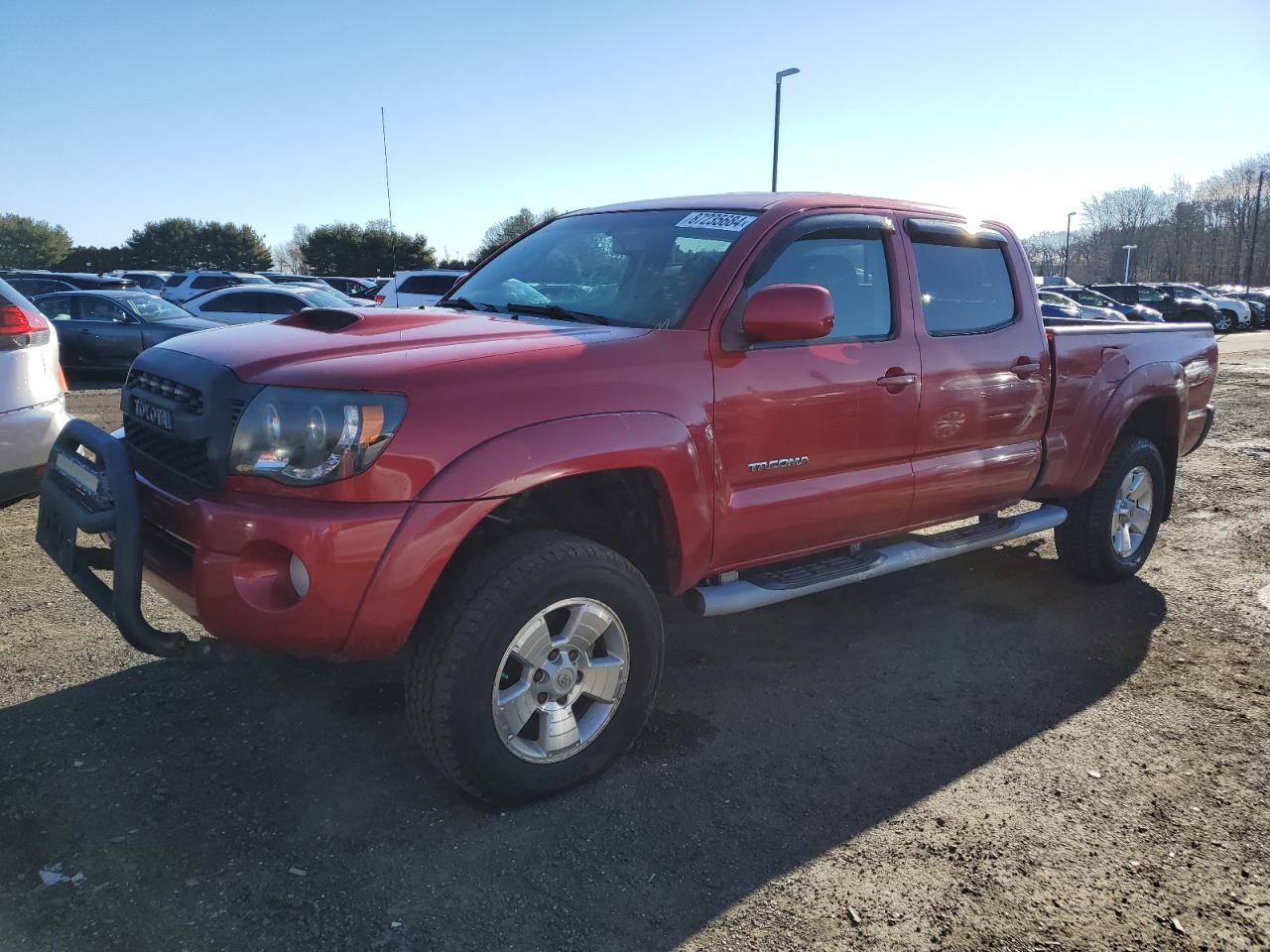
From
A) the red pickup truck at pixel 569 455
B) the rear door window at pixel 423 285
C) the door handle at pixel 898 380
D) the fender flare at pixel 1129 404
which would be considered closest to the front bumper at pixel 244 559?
the red pickup truck at pixel 569 455

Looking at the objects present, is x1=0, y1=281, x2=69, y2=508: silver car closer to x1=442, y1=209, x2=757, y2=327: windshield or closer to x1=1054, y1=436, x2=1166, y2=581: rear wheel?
x1=442, y1=209, x2=757, y2=327: windshield

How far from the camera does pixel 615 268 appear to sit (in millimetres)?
3658

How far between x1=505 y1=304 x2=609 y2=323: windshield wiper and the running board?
1.07 metres

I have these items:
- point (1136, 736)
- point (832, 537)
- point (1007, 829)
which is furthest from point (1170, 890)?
point (832, 537)

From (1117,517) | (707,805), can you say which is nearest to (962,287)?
(1117,517)

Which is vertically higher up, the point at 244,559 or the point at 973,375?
the point at 973,375

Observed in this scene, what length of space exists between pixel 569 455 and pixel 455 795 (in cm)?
118

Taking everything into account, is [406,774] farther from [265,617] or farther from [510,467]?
[510,467]

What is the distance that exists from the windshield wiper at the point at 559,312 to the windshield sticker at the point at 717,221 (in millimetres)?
587

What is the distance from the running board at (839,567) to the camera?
11.0 feet

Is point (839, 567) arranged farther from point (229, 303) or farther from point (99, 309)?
point (229, 303)

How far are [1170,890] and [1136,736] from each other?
992 millimetres

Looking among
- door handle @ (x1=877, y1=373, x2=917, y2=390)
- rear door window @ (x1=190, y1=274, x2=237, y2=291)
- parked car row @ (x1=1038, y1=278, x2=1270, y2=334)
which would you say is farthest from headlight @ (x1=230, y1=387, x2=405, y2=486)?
parked car row @ (x1=1038, y1=278, x2=1270, y2=334)

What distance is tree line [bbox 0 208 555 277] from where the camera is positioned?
47.1 meters
